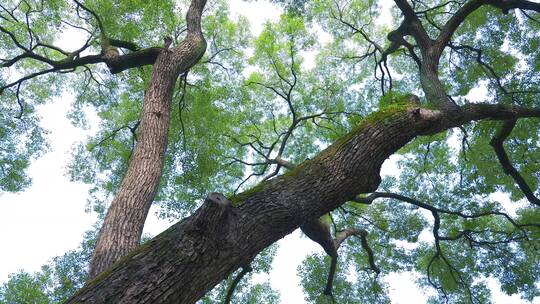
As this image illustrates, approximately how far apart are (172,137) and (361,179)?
7.36m

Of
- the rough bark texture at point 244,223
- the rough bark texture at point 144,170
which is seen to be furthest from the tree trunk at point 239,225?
the rough bark texture at point 144,170

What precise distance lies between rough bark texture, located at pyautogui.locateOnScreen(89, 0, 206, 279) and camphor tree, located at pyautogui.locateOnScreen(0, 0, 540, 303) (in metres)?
0.02

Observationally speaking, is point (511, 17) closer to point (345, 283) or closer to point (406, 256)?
point (406, 256)

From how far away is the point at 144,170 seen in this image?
15.2ft

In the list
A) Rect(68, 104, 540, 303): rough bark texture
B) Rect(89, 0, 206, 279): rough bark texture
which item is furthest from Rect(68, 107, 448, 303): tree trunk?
Rect(89, 0, 206, 279): rough bark texture

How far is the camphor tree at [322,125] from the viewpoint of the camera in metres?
5.50

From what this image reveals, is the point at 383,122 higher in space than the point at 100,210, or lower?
lower

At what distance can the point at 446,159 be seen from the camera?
37.8ft

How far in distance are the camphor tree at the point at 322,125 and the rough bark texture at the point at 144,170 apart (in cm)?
2

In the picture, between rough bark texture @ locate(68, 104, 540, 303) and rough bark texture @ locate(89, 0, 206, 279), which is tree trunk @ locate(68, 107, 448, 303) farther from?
rough bark texture @ locate(89, 0, 206, 279)

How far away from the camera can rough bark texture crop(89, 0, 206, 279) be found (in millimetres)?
3811

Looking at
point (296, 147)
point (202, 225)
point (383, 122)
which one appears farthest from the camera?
point (296, 147)

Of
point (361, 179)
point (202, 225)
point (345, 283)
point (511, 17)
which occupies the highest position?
point (511, 17)

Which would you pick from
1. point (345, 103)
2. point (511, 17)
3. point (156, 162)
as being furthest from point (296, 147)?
point (156, 162)
